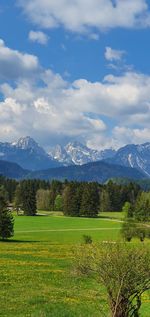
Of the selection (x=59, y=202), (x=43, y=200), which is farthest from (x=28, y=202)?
(x=43, y=200)

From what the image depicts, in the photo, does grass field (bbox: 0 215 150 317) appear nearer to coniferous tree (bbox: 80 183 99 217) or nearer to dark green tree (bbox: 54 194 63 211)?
coniferous tree (bbox: 80 183 99 217)

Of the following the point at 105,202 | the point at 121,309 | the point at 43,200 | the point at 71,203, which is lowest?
the point at 121,309

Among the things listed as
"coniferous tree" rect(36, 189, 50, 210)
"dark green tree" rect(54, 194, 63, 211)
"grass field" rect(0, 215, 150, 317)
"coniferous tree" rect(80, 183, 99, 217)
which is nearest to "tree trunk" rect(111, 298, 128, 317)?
"grass field" rect(0, 215, 150, 317)

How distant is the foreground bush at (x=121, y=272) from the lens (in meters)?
13.6

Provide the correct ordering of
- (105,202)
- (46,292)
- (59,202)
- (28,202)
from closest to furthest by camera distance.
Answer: (46,292) < (28,202) < (59,202) < (105,202)

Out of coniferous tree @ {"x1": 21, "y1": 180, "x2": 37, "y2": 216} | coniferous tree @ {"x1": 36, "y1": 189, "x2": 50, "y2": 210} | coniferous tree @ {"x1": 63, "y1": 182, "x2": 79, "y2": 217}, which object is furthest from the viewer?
coniferous tree @ {"x1": 36, "y1": 189, "x2": 50, "y2": 210}

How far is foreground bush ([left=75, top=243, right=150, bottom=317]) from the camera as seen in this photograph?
13.6 m

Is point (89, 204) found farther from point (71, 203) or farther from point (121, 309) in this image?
point (121, 309)

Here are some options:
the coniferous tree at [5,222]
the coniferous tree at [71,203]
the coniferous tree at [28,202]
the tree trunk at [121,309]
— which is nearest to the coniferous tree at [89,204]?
the coniferous tree at [71,203]

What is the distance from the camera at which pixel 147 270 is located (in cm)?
1372

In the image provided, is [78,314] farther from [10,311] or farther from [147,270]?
[147,270]

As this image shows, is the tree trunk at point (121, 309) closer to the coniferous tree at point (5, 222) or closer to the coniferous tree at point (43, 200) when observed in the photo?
the coniferous tree at point (5, 222)

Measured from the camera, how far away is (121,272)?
13508 millimetres

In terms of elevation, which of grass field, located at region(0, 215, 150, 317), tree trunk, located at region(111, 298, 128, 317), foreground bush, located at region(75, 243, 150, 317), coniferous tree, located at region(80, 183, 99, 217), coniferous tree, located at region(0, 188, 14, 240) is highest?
coniferous tree, located at region(80, 183, 99, 217)
